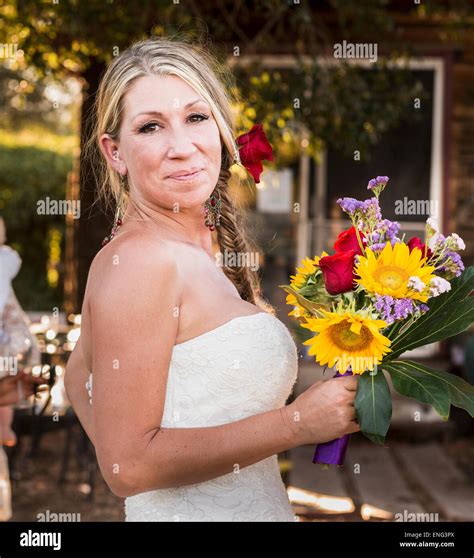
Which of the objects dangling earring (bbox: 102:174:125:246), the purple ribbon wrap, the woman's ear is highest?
the woman's ear

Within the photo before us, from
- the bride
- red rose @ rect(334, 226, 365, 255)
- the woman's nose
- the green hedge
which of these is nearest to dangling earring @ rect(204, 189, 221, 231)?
the bride

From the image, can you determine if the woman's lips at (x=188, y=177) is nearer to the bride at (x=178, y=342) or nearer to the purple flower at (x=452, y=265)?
the bride at (x=178, y=342)

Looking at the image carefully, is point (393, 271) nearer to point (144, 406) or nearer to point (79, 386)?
point (144, 406)

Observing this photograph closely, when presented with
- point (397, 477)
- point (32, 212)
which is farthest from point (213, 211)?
point (32, 212)

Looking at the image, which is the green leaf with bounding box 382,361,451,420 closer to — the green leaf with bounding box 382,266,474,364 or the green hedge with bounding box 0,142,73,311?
the green leaf with bounding box 382,266,474,364

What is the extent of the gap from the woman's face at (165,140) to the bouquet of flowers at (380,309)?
34 centimetres

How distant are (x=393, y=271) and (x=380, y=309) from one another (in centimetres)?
9

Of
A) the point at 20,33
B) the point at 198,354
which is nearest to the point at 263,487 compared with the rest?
the point at 198,354

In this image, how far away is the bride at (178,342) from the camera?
1.96m

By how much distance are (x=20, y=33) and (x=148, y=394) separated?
16.3ft

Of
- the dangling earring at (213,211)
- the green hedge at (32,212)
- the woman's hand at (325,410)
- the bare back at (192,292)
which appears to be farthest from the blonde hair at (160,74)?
the green hedge at (32,212)

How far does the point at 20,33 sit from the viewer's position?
6355 millimetres

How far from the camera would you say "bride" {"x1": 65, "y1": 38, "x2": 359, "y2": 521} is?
6.42 ft
